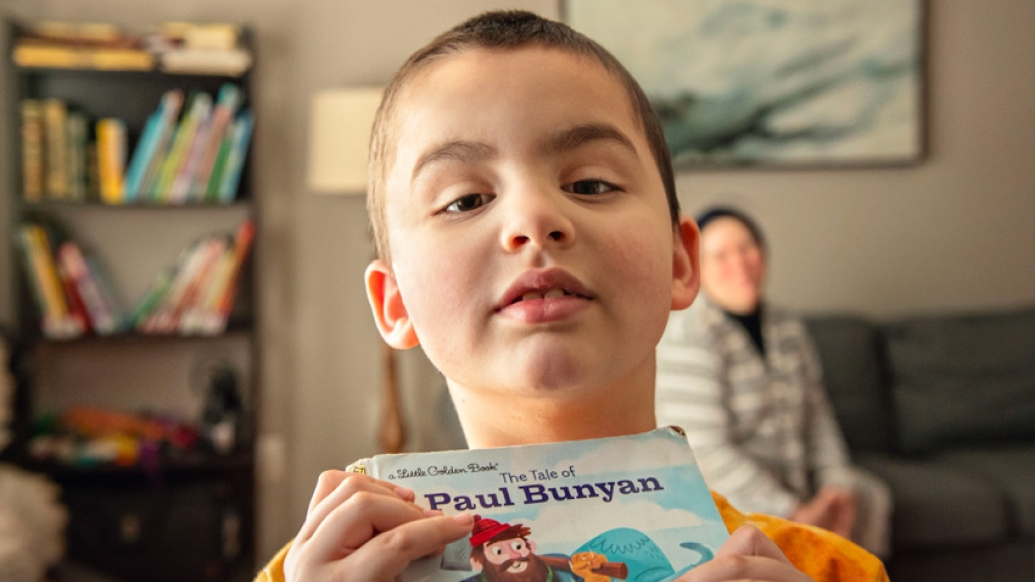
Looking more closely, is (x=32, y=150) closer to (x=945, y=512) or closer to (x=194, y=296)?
(x=194, y=296)

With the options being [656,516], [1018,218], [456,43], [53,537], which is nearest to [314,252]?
[53,537]

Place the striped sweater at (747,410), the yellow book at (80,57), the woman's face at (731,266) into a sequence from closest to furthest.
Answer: the striped sweater at (747,410), the woman's face at (731,266), the yellow book at (80,57)

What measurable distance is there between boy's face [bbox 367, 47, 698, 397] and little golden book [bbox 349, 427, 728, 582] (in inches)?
2.3

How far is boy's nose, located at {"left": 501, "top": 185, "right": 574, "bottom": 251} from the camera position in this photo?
0.60m

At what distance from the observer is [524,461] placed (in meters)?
0.59

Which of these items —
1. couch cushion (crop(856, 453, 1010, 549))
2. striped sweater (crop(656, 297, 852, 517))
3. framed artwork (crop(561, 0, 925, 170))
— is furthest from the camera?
framed artwork (crop(561, 0, 925, 170))

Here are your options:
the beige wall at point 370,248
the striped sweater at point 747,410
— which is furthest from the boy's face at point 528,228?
→ the beige wall at point 370,248

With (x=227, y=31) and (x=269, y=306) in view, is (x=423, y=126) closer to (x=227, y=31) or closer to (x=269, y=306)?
(x=227, y=31)

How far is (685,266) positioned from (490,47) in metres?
0.29

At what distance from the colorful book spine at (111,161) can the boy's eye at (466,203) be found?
2.61 m

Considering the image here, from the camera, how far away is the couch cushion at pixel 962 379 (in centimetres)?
310

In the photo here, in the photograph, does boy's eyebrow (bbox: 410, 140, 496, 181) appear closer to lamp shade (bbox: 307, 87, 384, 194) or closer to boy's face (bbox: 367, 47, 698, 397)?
boy's face (bbox: 367, 47, 698, 397)

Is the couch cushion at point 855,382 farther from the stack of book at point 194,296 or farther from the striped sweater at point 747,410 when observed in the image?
the stack of book at point 194,296

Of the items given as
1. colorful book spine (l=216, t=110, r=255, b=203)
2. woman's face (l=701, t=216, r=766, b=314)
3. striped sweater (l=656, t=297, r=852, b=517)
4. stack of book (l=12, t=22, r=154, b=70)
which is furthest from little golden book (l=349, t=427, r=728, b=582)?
stack of book (l=12, t=22, r=154, b=70)
